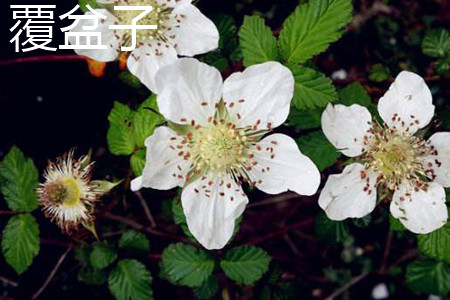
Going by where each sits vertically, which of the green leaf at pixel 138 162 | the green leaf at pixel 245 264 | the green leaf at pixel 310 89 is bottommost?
the green leaf at pixel 245 264

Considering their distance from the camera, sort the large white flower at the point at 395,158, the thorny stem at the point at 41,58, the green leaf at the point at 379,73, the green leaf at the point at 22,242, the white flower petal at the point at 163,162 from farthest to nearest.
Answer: the thorny stem at the point at 41,58 → the green leaf at the point at 379,73 → the green leaf at the point at 22,242 → the large white flower at the point at 395,158 → the white flower petal at the point at 163,162

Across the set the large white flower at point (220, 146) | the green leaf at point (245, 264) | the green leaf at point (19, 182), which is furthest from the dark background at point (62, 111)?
the large white flower at point (220, 146)

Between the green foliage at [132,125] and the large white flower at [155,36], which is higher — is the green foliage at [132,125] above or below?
below

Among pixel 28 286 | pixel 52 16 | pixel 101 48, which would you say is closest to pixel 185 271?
pixel 101 48

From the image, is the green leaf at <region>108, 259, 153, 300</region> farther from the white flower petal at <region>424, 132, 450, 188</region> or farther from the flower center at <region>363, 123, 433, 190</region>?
the white flower petal at <region>424, 132, 450, 188</region>

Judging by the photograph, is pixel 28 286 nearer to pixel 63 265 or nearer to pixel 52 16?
pixel 63 265

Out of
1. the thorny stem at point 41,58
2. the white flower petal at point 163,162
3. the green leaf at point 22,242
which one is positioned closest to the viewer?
the white flower petal at point 163,162

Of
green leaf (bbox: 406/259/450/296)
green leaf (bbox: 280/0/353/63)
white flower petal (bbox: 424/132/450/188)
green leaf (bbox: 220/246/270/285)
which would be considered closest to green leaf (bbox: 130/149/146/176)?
green leaf (bbox: 220/246/270/285)

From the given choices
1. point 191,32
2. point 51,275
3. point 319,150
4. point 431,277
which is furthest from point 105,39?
point 431,277

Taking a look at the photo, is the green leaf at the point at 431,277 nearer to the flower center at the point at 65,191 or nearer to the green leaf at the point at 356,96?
the green leaf at the point at 356,96
